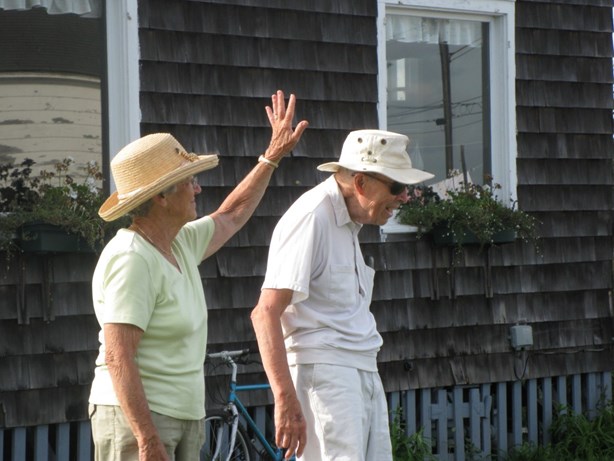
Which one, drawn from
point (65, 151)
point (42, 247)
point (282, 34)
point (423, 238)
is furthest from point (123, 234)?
point (423, 238)

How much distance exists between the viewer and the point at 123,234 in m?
3.54

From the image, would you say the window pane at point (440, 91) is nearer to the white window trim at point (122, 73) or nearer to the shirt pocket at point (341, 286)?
the white window trim at point (122, 73)

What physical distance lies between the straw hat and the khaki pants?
23.6 inches

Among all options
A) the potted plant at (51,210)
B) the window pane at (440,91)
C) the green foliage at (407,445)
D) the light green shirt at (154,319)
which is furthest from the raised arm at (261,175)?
the window pane at (440,91)

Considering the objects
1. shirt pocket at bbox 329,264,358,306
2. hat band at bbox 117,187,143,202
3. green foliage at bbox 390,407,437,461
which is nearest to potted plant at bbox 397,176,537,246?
green foliage at bbox 390,407,437,461

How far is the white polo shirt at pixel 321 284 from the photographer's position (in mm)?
4008

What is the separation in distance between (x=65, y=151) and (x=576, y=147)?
136 inches

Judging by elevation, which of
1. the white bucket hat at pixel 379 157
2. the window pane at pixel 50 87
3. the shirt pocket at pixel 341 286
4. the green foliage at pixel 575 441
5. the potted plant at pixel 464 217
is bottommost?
the green foliage at pixel 575 441

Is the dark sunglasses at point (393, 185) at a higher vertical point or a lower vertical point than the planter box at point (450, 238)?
higher

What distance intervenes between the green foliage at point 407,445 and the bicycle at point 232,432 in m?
0.81

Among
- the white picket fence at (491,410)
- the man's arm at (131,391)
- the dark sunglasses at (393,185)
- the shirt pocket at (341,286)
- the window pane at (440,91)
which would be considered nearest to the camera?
the man's arm at (131,391)

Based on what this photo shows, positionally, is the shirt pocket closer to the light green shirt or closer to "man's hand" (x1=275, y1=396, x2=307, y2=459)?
"man's hand" (x1=275, y1=396, x2=307, y2=459)

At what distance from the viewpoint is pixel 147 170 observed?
3635 millimetres

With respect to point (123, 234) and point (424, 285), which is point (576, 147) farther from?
point (123, 234)
